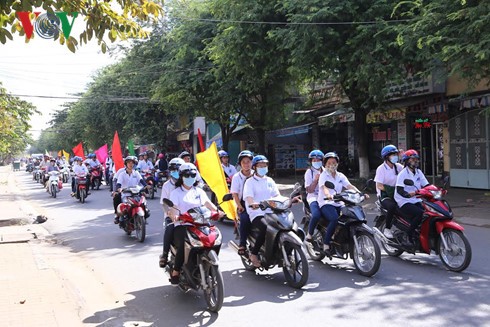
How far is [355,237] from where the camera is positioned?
655cm

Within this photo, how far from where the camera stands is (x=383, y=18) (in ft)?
45.9

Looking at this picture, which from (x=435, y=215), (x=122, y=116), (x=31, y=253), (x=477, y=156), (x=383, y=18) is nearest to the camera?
(x=435, y=215)

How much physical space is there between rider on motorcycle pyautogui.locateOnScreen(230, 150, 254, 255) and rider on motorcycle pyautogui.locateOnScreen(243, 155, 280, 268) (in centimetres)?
23

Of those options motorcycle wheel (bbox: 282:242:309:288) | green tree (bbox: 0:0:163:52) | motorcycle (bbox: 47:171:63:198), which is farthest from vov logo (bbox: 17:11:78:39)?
motorcycle (bbox: 47:171:63:198)

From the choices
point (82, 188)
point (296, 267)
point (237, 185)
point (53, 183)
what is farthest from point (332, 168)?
point (53, 183)

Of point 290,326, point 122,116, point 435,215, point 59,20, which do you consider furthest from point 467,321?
point 122,116

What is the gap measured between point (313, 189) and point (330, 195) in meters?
0.77

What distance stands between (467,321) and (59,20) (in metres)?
5.51

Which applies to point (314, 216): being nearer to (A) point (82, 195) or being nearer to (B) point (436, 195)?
(B) point (436, 195)

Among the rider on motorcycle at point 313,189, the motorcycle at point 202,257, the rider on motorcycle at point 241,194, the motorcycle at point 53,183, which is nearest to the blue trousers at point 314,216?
the rider on motorcycle at point 313,189

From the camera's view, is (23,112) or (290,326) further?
(23,112)

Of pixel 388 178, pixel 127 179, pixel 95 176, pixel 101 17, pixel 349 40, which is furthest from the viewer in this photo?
pixel 95 176

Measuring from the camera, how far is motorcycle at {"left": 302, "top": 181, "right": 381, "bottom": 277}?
20.8 feet

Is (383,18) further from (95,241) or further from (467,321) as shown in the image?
(467,321)
